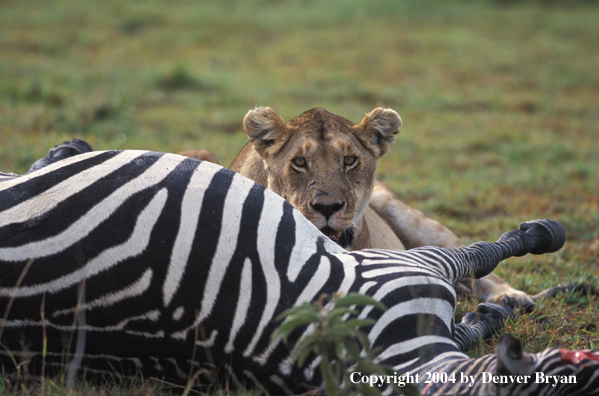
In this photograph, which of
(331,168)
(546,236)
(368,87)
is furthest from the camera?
(368,87)

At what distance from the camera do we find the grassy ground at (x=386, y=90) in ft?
20.8

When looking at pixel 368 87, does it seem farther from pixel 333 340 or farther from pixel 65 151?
pixel 333 340

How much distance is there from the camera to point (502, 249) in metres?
3.26

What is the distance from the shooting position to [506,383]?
201cm

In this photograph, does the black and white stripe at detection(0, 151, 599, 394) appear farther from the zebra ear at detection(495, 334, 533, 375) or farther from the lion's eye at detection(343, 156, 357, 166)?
the lion's eye at detection(343, 156, 357, 166)

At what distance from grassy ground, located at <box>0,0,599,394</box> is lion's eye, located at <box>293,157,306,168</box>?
1.54m

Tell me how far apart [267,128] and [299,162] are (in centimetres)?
38

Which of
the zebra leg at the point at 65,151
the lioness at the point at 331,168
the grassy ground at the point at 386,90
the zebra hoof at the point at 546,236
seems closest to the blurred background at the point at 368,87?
the grassy ground at the point at 386,90

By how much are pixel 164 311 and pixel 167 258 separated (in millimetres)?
204

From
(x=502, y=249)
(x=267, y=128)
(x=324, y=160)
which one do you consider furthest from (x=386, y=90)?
(x=502, y=249)

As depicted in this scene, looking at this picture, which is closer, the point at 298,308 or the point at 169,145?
the point at 298,308

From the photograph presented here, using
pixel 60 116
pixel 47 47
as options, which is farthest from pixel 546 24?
pixel 60 116

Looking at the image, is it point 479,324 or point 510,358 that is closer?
point 510,358

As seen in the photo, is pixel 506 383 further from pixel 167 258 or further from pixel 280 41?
pixel 280 41
